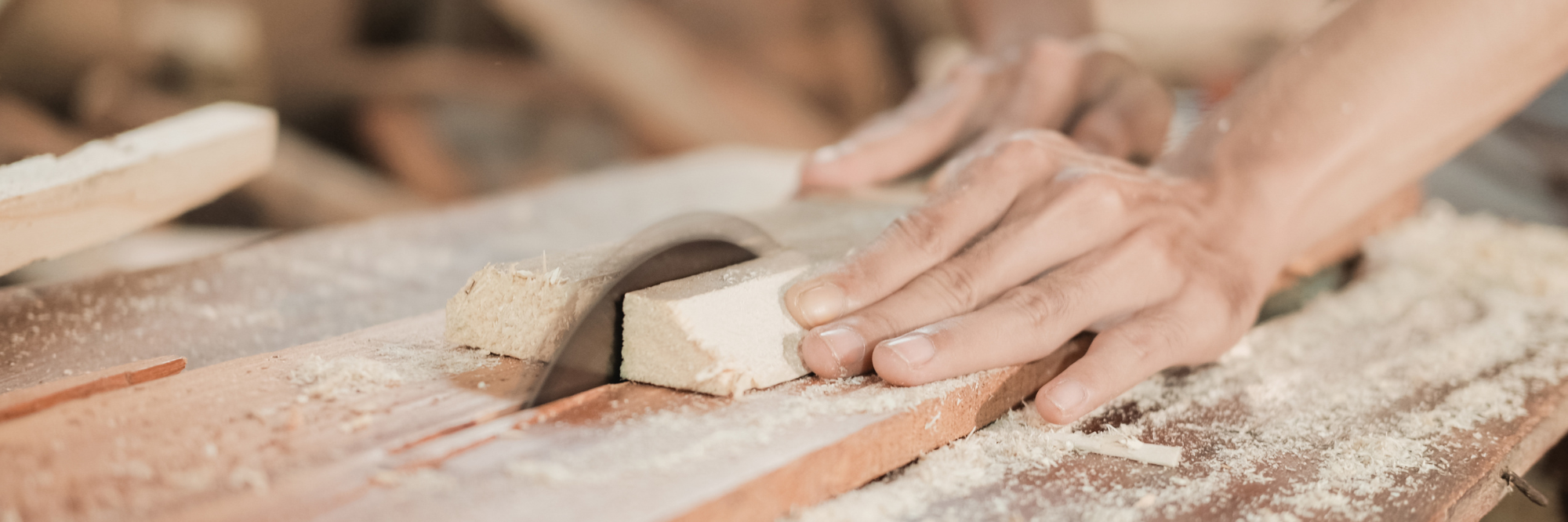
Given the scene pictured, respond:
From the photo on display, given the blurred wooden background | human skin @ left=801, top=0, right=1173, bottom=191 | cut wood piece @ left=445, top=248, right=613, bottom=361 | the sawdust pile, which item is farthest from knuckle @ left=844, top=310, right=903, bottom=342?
the blurred wooden background

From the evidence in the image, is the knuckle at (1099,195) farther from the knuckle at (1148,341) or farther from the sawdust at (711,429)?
the sawdust at (711,429)

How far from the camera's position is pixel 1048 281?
41.8 inches

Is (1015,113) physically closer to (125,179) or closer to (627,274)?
(627,274)

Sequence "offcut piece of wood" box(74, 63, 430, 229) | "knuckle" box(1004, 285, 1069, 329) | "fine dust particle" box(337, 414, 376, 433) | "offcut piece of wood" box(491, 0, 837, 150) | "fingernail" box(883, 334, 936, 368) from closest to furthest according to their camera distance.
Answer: "fine dust particle" box(337, 414, 376, 433), "fingernail" box(883, 334, 936, 368), "knuckle" box(1004, 285, 1069, 329), "offcut piece of wood" box(74, 63, 430, 229), "offcut piece of wood" box(491, 0, 837, 150)

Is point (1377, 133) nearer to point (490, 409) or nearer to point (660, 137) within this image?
point (490, 409)

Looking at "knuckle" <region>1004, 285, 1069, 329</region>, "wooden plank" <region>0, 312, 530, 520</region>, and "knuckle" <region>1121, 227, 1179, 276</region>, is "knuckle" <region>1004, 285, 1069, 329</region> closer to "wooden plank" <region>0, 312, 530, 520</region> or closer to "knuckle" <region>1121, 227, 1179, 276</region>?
"knuckle" <region>1121, 227, 1179, 276</region>

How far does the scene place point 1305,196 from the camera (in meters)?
1.27

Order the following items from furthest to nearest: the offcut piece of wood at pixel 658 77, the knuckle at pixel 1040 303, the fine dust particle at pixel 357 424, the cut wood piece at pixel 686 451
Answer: the offcut piece of wood at pixel 658 77 → the knuckle at pixel 1040 303 → the fine dust particle at pixel 357 424 → the cut wood piece at pixel 686 451

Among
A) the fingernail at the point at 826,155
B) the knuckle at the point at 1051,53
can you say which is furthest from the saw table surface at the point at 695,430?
the knuckle at the point at 1051,53

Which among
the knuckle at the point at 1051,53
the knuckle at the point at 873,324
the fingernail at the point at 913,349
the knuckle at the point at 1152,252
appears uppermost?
the knuckle at the point at 1051,53

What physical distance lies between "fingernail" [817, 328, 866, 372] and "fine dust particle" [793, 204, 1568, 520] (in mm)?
130

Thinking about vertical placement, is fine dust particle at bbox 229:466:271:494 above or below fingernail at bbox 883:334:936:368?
below

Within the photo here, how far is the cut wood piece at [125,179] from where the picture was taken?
1101 millimetres

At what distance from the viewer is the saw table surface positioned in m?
0.68
